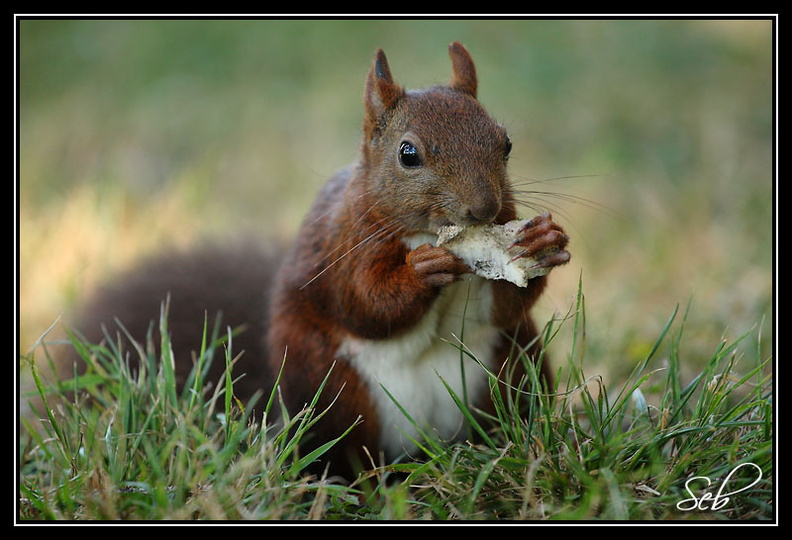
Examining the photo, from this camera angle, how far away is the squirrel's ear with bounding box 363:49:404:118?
7.93 ft

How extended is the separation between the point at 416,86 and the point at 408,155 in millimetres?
2584

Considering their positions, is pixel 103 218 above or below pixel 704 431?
above

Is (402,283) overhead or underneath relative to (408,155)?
underneath

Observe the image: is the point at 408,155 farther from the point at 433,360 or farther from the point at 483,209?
the point at 433,360

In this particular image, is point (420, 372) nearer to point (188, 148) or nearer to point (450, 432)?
point (450, 432)

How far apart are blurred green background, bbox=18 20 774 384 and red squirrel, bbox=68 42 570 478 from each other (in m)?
0.97

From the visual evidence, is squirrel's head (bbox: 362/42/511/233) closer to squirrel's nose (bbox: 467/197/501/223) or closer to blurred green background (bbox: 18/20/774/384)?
squirrel's nose (bbox: 467/197/501/223)

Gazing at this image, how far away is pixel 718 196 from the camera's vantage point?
4.50 metres

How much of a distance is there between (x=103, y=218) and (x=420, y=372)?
220 centimetres

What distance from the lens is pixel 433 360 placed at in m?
2.54

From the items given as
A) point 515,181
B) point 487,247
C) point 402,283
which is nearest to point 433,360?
point 402,283

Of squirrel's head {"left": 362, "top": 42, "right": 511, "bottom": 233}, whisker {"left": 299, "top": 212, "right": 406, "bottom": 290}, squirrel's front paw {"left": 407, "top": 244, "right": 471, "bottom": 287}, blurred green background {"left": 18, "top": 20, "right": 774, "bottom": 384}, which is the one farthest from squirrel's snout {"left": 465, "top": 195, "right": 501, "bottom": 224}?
blurred green background {"left": 18, "top": 20, "right": 774, "bottom": 384}

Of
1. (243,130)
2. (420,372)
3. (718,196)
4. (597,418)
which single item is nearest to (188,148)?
(243,130)
